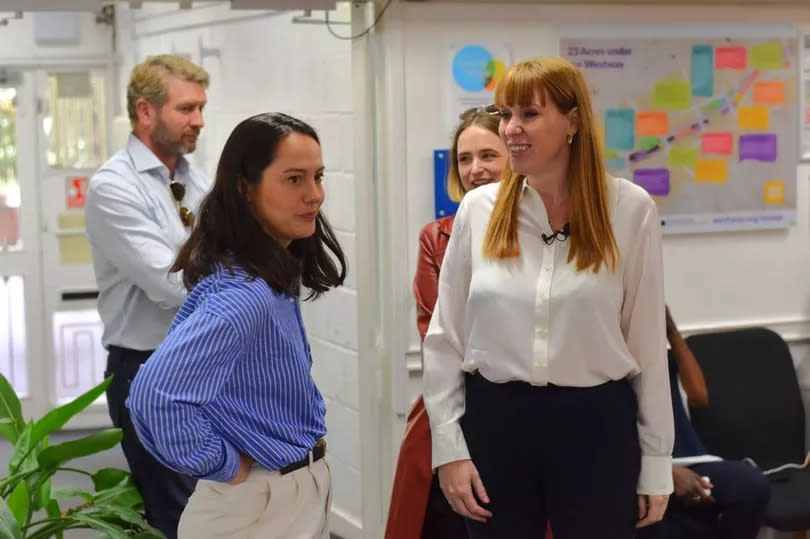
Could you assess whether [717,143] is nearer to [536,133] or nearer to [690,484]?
[690,484]

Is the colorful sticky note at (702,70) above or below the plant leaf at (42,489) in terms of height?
above

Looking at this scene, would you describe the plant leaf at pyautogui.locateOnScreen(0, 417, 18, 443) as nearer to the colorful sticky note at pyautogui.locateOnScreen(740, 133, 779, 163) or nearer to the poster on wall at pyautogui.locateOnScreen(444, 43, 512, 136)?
the poster on wall at pyautogui.locateOnScreen(444, 43, 512, 136)

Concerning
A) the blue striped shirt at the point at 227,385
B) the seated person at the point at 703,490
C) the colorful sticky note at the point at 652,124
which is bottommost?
the seated person at the point at 703,490

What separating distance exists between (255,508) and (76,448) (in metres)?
1.28

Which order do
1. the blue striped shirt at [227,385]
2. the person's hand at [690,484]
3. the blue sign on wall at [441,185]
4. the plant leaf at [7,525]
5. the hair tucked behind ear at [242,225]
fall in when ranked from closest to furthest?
the blue striped shirt at [227,385] < the hair tucked behind ear at [242,225] < the plant leaf at [7,525] < the person's hand at [690,484] < the blue sign on wall at [441,185]

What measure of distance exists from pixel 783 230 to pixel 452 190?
5.52 ft

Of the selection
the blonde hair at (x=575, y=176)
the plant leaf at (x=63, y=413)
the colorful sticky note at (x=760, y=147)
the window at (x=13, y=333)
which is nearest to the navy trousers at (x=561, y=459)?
the blonde hair at (x=575, y=176)

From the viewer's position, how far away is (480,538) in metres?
2.15

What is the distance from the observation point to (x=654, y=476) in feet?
6.86

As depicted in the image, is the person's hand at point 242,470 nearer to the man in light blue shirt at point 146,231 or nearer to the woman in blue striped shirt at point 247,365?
the woman in blue striped shirt at point 247,365

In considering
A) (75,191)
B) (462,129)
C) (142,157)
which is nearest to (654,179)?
(462,129)

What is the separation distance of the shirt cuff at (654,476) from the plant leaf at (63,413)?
4.84ft

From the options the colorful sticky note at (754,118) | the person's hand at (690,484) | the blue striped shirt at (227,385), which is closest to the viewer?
the blue striped shirt at (227,385)

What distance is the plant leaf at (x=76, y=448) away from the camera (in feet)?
9.67
